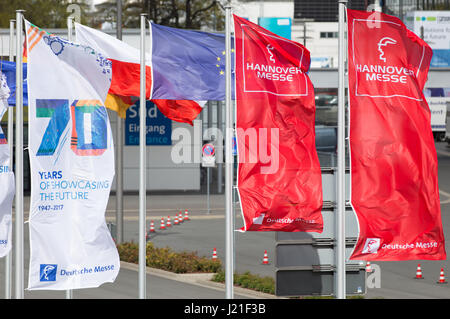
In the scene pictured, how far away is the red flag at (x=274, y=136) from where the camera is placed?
44.9 ft

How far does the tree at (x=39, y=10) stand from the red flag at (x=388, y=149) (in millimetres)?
48223

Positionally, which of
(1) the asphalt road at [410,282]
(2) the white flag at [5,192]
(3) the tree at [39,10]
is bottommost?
(1) the asphalt road at [410,282]

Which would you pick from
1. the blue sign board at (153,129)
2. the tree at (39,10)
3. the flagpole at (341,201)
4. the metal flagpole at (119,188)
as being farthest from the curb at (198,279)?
the tree at (39,10)

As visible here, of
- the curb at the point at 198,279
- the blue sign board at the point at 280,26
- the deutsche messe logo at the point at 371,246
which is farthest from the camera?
the blue sign board at the point at 280,26

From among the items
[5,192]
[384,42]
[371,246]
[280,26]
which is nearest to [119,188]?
[5,192]

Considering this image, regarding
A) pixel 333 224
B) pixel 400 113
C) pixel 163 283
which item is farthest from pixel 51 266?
pixel 163 283

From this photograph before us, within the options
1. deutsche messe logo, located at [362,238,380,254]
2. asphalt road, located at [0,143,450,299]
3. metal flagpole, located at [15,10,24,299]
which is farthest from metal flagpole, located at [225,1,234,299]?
asphalt road, located at [0,143,450,299]

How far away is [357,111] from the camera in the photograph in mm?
13469

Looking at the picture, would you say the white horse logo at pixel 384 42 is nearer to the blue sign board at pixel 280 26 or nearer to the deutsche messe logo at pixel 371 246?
the deutsche messe logo at pixel 371 246

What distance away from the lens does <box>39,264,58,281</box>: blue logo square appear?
42.0 feet

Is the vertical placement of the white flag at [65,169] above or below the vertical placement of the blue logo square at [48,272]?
above

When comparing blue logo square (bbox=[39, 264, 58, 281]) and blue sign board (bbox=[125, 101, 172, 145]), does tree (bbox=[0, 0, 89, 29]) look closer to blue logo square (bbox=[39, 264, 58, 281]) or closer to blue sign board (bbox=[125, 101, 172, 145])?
blue sign board (bbox=[125, 101, 172, 145])

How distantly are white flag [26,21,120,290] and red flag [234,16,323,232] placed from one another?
205cm

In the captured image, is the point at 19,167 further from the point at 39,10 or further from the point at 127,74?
the point at 39,10
